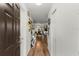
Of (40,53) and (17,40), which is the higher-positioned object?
(17,40)

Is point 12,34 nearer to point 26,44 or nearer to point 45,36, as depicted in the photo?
point 26,44

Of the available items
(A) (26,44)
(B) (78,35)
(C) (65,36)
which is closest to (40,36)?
(A) (26,44)

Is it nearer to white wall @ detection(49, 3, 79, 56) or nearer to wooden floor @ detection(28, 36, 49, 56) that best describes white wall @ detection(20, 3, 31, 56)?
wooden floor @ detection(28, 36, 49, 56)

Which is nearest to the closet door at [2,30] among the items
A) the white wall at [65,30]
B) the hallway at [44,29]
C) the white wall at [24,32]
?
the hallway at [44,29]

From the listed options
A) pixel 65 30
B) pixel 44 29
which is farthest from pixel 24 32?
pixel 65 30

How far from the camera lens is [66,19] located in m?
1.76

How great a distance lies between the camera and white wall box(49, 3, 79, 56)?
172 cm

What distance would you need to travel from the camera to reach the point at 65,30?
1.77 meters

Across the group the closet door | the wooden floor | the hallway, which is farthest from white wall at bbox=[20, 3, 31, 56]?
the closet door

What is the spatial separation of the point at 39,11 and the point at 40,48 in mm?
552

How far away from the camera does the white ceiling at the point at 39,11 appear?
69.1 inches

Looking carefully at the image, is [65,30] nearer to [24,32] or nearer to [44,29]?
[44,29]

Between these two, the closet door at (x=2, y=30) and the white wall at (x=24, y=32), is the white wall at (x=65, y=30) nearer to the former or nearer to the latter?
the white wall at (x=24, y=32)

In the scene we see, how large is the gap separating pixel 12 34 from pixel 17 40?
0.37 feet
